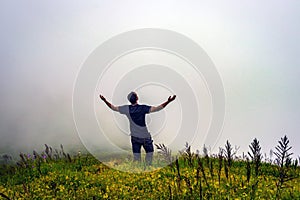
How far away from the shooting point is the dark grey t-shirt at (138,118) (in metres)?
15.0

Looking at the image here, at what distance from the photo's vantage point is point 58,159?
52.1 ft

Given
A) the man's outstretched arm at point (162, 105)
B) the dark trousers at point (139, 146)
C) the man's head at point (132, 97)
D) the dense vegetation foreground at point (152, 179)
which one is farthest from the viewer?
the man's head at point (132, 97)

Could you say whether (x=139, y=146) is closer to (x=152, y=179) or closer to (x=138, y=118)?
(x=138, y=118)

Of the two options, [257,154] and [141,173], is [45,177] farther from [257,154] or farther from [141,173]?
[257,154]

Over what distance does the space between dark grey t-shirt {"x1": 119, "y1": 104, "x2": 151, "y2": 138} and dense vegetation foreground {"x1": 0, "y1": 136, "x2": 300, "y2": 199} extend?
1142 millimetres

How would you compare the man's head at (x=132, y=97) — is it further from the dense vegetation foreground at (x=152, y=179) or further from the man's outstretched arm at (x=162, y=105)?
the dense vegetation foreground at (x=152, y=179)

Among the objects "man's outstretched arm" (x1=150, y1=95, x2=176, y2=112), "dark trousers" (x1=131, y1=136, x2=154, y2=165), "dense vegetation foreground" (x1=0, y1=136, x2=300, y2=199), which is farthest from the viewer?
"dark trousers" (x1=131, y1=136, x2=154, y2=165)

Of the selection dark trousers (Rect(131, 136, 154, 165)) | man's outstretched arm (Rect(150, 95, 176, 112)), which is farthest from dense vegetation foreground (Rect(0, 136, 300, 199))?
man's outstretched arm (Rect(150, 95, 176, 112))

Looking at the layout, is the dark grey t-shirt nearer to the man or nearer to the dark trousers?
the man

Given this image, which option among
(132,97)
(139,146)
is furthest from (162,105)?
(139,146)

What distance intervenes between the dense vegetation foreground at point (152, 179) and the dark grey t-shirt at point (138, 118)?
1142 mm

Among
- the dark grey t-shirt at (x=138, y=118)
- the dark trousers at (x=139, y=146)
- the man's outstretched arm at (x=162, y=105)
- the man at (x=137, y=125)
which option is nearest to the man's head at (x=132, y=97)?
the man at (x=137, y=125)

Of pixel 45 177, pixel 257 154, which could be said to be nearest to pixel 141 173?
pixel 45 177

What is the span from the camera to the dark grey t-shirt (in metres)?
15.0
